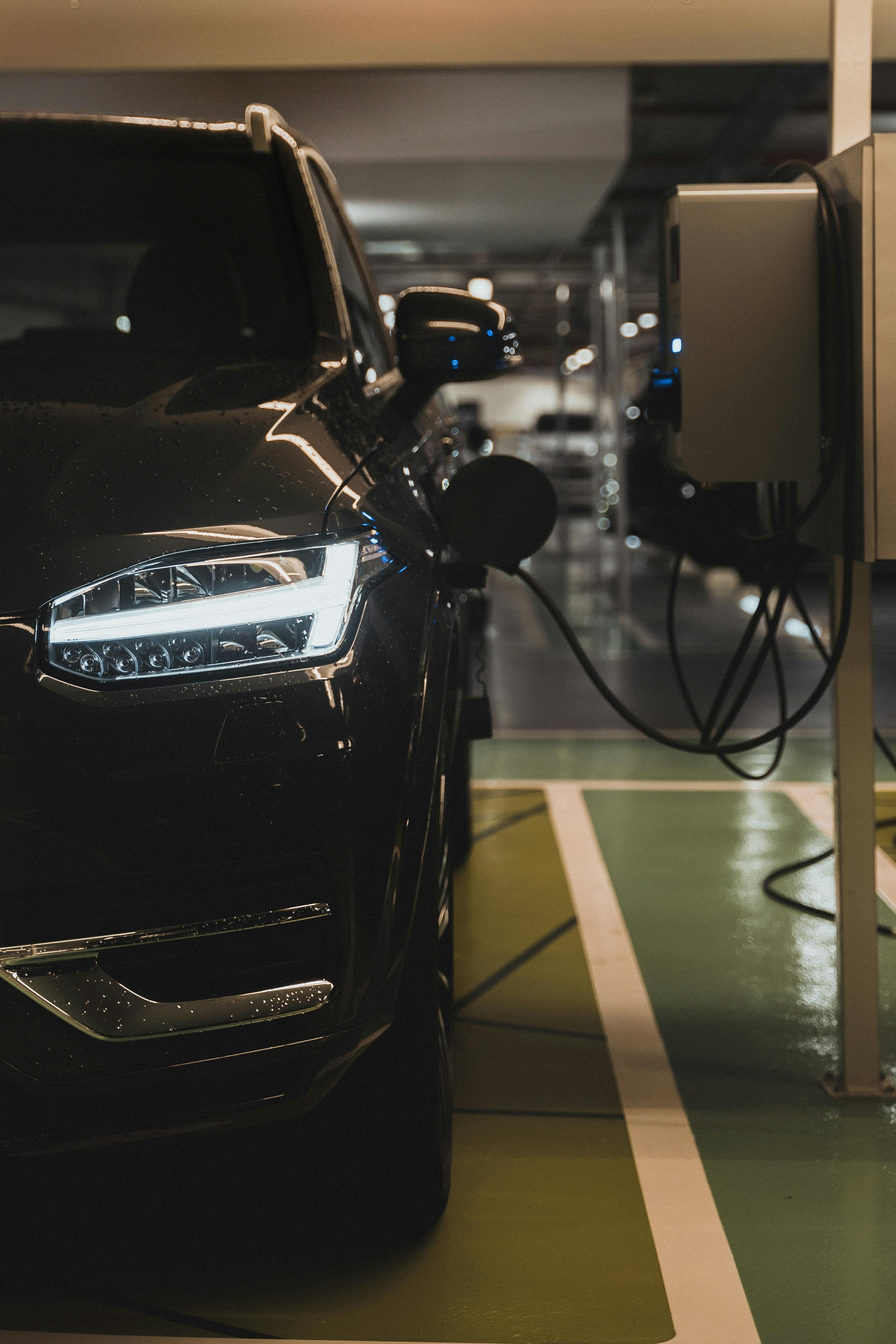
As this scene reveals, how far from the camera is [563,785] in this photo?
4883 mm

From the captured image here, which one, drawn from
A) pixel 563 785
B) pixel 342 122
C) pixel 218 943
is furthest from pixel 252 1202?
pixel 342 122

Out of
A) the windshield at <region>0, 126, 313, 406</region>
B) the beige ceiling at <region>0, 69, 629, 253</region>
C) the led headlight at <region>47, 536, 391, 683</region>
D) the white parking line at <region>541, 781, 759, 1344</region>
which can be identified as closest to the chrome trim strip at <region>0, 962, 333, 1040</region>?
the led headlight at <region>47, 536, 391, 683</region>

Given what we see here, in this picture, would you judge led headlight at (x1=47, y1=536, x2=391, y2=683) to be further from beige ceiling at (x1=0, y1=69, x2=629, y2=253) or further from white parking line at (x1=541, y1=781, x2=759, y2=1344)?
beige ceiling at (x1=0, y1=69, x2=629, y2=253)

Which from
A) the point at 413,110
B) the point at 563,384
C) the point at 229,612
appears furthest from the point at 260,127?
the point at 563,384

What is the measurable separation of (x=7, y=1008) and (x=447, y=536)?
1154mm

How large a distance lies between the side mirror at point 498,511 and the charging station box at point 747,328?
29 centimetres

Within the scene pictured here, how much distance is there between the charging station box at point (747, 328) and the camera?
222 cm

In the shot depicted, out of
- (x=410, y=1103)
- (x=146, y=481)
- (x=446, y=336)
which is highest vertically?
(x=446, y=336)

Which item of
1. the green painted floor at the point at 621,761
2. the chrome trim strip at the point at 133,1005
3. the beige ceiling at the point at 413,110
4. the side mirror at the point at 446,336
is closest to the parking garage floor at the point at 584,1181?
the chrome trim strip at the point at 133,1005

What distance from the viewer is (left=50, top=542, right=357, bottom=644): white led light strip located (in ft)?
4.95

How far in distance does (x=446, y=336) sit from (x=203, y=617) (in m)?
1.01

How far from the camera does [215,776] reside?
149 centimetres

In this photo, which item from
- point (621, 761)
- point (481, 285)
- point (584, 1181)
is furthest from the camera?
point (481, 285)

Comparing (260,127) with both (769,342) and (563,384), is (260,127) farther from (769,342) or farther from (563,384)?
(563,384)
